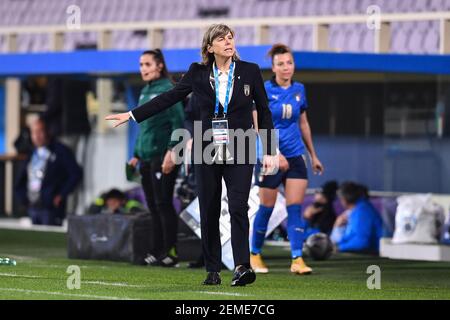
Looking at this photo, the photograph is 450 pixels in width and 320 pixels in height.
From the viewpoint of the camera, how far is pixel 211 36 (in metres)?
10.2

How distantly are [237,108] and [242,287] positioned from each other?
1287 millimetres

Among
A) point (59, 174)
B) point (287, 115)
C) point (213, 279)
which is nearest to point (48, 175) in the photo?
point (59, 174)

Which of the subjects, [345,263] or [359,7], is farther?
[359,7]

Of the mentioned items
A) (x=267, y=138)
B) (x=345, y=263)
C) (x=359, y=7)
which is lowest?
→ (x=345, y=263)

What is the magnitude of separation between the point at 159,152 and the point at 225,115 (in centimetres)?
281

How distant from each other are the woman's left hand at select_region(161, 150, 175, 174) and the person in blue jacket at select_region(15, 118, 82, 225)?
923cm

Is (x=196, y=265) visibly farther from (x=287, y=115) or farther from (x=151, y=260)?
(x=287, y=115)

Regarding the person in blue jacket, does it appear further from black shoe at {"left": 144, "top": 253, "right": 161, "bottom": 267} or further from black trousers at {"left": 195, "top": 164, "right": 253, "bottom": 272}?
black trousers at {"left": 195, "top": 164, "right": 253, "bottom": 272}

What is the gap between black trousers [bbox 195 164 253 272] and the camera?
10242 millimetres

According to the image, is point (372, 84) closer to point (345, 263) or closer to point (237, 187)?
point (345, 263)

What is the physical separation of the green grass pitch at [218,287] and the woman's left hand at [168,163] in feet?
2.84

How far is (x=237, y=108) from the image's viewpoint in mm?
10258

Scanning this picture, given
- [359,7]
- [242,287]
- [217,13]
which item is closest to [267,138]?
[242,287]

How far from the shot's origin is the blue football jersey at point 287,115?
12.3m
